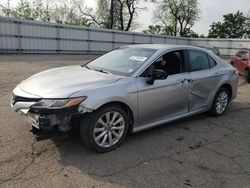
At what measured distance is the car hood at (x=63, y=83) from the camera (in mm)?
3406

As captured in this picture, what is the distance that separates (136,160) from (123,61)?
5.94ft

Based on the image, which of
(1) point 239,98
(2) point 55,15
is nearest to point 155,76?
(1) point 239,98

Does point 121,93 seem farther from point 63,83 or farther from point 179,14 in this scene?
point 179,14

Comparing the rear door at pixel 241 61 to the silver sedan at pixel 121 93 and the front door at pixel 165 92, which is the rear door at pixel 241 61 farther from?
the front door at pixel 165 92

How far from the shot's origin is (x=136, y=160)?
11.7ft

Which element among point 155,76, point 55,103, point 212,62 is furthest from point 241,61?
point 55,103

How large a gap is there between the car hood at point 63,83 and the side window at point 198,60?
1816 millimetres

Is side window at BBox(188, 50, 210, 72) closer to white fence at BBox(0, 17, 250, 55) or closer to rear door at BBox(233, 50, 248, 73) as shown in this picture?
rear door at BBox(233, 50, 248, 73)

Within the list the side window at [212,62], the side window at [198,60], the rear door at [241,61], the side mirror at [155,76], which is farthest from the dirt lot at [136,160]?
the rear door at [241,61]

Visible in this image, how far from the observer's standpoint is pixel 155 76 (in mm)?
4082

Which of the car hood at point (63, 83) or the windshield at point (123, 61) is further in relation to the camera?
the windshield at point (123, 61)

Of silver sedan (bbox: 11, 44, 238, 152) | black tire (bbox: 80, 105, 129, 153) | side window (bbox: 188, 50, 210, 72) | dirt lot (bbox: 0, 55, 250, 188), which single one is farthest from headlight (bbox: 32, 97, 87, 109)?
side window (bbox: 188, 50, 210, 72)

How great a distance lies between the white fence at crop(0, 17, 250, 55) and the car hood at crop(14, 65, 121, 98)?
50.4 ft

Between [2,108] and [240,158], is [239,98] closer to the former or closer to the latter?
[240,158]
